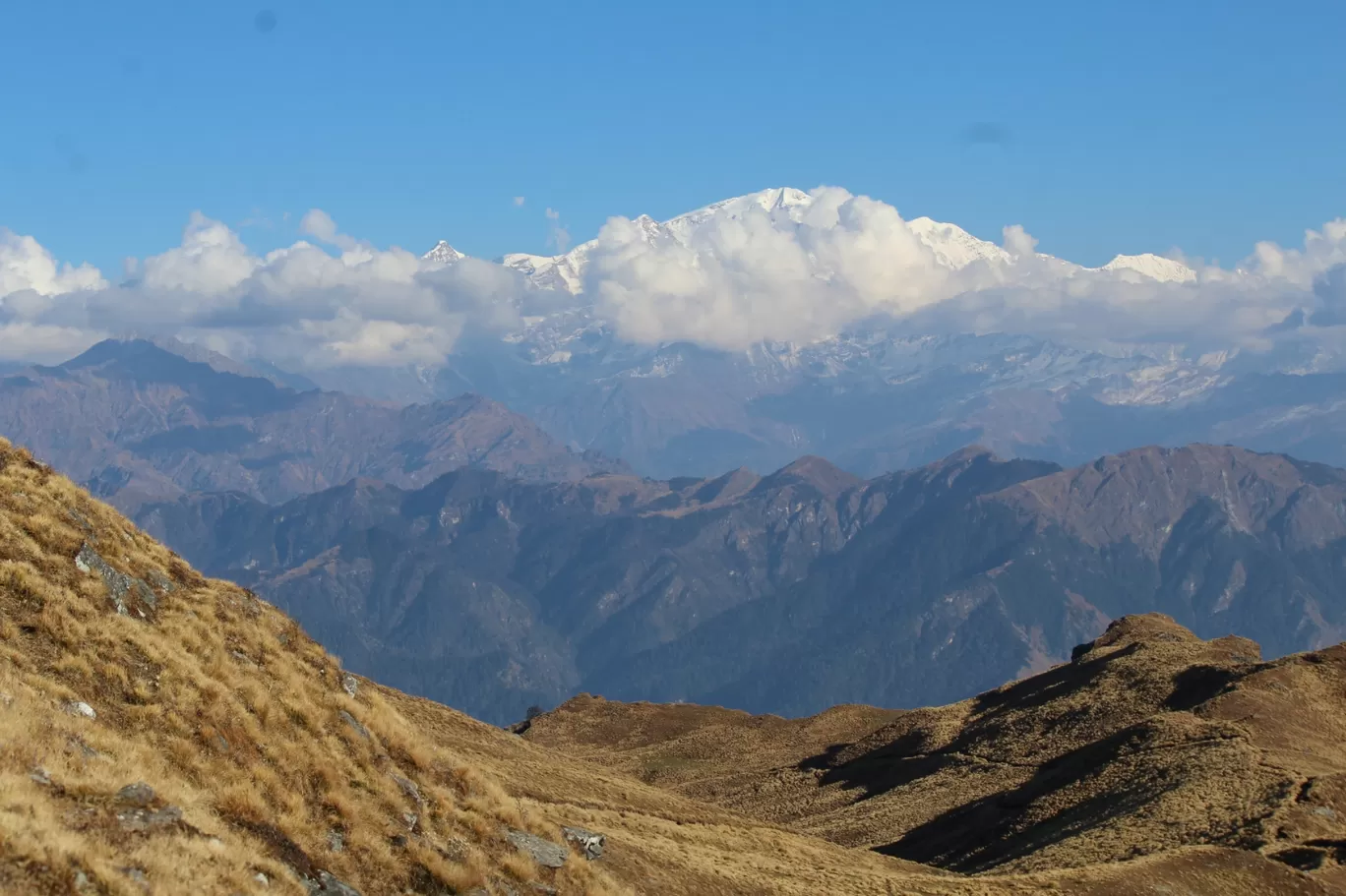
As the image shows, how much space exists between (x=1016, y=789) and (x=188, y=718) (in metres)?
64.4

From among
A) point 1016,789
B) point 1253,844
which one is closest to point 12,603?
point 1253,844

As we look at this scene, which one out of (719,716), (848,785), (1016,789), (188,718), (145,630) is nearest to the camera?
(188,718)

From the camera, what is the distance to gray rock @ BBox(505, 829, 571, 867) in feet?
108

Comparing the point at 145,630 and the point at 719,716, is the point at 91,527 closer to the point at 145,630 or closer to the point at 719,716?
the point at 145,630

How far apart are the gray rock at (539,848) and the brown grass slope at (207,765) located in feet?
1.14

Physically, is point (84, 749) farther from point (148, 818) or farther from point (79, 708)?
point (148, 818)

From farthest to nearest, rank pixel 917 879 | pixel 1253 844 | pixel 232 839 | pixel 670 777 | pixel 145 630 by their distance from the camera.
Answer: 1. pixel 670 777
2. pixel 1253 844
3. pixel 917 879
4. pixel 145 630
5. pixel 232 839

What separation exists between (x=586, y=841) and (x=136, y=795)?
17.1m

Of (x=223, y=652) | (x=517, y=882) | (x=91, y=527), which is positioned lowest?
(x=517, y=882)

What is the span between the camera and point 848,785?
98.6 metres

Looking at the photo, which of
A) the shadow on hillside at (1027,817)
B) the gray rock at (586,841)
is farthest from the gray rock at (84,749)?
the shadow on hillside at (1027,817)

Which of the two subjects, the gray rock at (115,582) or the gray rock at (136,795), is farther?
the gray rock at (115,582)

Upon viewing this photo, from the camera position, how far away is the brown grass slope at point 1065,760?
61.4 metres

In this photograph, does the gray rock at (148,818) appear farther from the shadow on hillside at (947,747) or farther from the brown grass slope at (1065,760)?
the shadow on hillside at (947,747)
